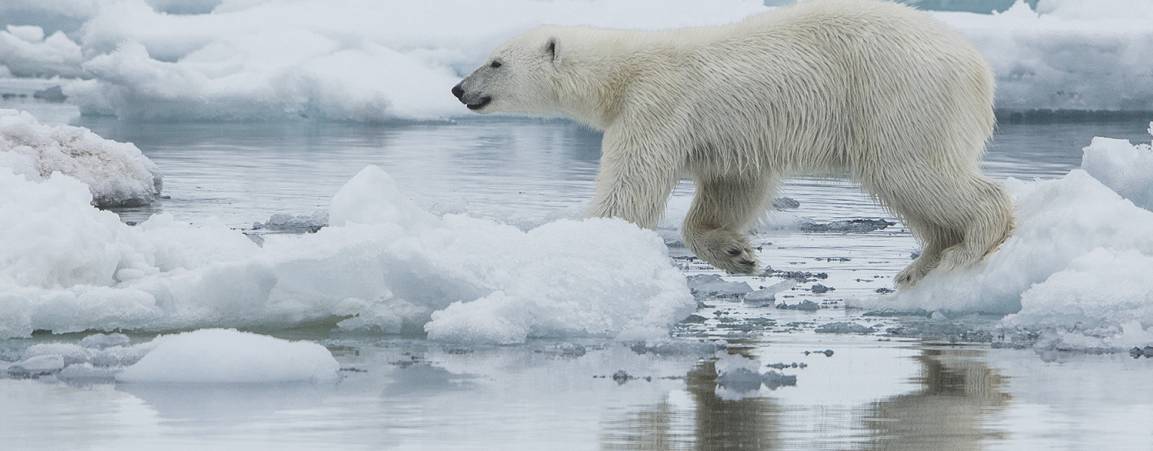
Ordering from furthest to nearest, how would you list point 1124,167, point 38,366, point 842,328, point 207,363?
point 1124,167
point 842,328
point 38,366
point 207,363

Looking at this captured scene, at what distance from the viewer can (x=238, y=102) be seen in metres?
25.1

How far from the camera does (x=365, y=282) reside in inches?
237

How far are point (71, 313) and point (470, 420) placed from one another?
7.06 ft

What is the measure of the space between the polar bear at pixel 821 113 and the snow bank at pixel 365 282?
0.61 meters

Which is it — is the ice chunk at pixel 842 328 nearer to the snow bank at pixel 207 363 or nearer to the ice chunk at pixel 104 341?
the snow bank at pixel 207 363

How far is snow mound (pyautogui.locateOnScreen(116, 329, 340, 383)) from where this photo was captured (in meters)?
4.77

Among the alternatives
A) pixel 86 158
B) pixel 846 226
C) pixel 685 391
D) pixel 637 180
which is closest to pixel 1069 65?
pixel 846 226

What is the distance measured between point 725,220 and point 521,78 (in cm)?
108

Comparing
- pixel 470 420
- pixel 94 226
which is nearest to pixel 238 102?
pixel 94 226

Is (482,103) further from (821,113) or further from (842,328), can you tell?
(842,328)

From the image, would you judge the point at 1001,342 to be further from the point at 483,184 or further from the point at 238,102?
the point at 238,102

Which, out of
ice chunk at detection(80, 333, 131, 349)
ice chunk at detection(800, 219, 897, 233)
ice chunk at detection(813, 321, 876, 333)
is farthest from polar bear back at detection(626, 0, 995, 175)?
ice chunk at detection(800, 219, 897, 233)

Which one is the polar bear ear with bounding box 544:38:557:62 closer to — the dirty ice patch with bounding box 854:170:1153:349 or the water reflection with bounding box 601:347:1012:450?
the dirty ice patch with bounding box 854:170:1153:349

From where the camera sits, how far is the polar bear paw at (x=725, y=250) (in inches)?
294
